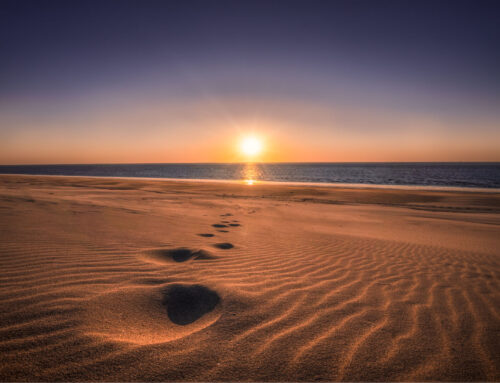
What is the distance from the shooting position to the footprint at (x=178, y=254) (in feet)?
13.3

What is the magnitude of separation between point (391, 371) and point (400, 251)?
413 cm

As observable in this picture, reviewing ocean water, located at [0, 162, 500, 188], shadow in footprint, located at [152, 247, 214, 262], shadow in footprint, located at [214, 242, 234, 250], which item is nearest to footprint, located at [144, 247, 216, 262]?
shadow in footprint, located at [152, 247, 214, 262]

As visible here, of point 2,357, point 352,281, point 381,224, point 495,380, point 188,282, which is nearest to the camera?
point 2,357

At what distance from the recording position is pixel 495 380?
73.3 inches

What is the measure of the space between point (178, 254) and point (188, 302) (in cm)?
170

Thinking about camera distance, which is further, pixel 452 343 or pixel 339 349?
pixel 452 343

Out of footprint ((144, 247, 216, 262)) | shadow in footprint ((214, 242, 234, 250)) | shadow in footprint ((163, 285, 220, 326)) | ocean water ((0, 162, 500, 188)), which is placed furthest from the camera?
ocean water ((0, 162, 500, 188))

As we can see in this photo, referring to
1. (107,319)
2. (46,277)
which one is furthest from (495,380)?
(46,277)

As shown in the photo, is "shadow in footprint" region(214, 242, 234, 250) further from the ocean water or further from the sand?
the ocean water

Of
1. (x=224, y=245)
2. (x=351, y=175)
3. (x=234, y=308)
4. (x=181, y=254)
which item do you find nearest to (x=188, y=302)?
(x=234, y=308)

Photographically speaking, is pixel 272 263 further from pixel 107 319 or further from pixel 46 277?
pixel 46 277

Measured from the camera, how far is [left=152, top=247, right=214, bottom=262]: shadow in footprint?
411 centimetres

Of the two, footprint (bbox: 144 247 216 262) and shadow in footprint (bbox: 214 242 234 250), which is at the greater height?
footprint (bbox: 144 247 216 262)

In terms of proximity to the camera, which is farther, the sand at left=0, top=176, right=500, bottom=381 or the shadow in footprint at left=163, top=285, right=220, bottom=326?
the shadow in footprint at left=163, top=285, right=220, bottom=326
